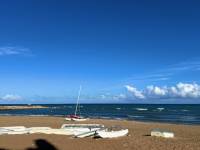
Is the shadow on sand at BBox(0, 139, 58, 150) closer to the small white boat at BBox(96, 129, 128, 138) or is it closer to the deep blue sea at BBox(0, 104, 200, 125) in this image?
the small white boat at BBox(96, 129, 128, 138)


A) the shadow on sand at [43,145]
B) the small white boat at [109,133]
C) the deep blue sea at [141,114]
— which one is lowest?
the shadow on sand at [43,145]

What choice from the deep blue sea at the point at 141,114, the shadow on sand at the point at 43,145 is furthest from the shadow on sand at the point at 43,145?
the deep blue sea at the point at 141,114

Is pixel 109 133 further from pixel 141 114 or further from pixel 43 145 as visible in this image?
pixel 141 114

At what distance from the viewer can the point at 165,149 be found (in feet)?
73.9

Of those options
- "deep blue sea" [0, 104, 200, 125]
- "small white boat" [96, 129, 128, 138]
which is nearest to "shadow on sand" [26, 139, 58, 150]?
"small white boat" [96, 129, 128, 138]

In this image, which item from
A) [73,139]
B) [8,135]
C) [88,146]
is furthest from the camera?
[8,135]

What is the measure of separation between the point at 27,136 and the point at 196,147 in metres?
13.2

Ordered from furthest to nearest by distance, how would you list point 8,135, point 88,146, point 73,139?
1. point 8,135
2. point 73,139
3. point 88,146

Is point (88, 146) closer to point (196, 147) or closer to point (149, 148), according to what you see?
point (149, 148)

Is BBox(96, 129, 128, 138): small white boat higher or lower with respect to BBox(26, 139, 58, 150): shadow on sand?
higher

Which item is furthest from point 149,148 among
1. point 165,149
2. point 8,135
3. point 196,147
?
point 8,135

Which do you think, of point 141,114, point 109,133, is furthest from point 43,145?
point 141,114

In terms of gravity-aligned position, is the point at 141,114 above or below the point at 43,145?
above

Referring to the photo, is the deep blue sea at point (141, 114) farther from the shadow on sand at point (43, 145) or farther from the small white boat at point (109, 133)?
the shadow on sand at point (43, 145)
